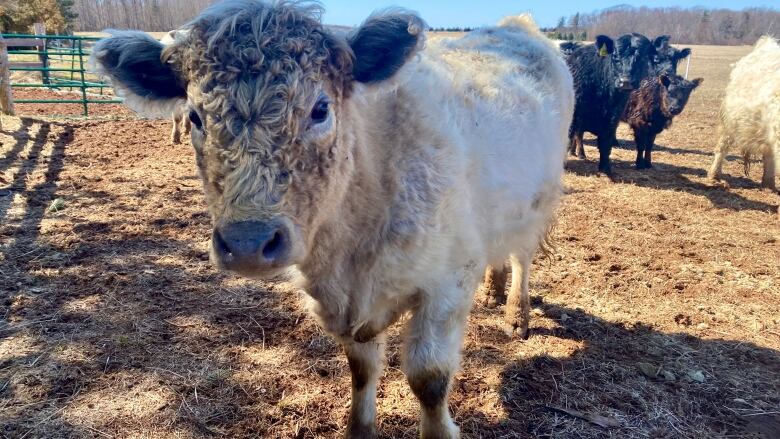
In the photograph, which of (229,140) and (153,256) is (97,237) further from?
(229,140)

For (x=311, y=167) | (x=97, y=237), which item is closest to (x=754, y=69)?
(x=311, y=167)

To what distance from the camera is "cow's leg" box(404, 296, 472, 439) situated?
271 cm

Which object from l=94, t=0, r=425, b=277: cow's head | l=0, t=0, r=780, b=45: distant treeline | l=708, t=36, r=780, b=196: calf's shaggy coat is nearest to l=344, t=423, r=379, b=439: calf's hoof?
l=94, t=0, r=425, b=277: cow's head

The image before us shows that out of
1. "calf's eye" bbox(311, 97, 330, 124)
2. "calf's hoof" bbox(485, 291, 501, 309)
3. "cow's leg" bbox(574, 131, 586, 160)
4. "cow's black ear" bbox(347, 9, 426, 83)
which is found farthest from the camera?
"cow's leg" bbox(574, 131, 586, 160)

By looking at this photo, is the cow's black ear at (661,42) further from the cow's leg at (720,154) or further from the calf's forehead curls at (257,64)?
the calf's forehead curls at (257,64)

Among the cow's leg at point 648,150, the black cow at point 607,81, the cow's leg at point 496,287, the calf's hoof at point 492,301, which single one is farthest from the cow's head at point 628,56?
the calf's hoof at point 492,301

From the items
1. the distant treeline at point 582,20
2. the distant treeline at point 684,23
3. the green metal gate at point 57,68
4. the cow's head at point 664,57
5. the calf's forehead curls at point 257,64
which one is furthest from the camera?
the distant treeline at point 684,23

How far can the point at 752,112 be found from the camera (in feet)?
27.6

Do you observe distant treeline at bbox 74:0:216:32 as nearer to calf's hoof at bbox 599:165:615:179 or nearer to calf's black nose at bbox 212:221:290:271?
calf's hoof at bbox 599:165:615:179

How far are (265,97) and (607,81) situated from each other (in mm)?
10218

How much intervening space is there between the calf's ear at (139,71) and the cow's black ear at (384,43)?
0.79m

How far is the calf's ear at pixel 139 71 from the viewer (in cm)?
226

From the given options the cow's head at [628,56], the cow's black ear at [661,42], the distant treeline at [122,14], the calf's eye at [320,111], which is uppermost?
the distant treeline at [122,14]

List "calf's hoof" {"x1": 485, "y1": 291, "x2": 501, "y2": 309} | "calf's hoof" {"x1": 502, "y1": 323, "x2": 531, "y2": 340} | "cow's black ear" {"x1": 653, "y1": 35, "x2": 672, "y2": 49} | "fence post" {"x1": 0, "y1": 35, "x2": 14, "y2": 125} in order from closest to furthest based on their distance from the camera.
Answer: "calf's hoof" {"x1": 502, "y1": 323, "x2": 531, "y2": 340} → "calf's hoof" {"x1": 485, "y1": 291, "x2": 501, "y2": 309} → "cow's black ear" {"x1": 653, "y1": 35, "x2": 672, "y2": 49} → "fence post" {"x1": 0, "y1": 35, "x2": 14, "y2": 125}
